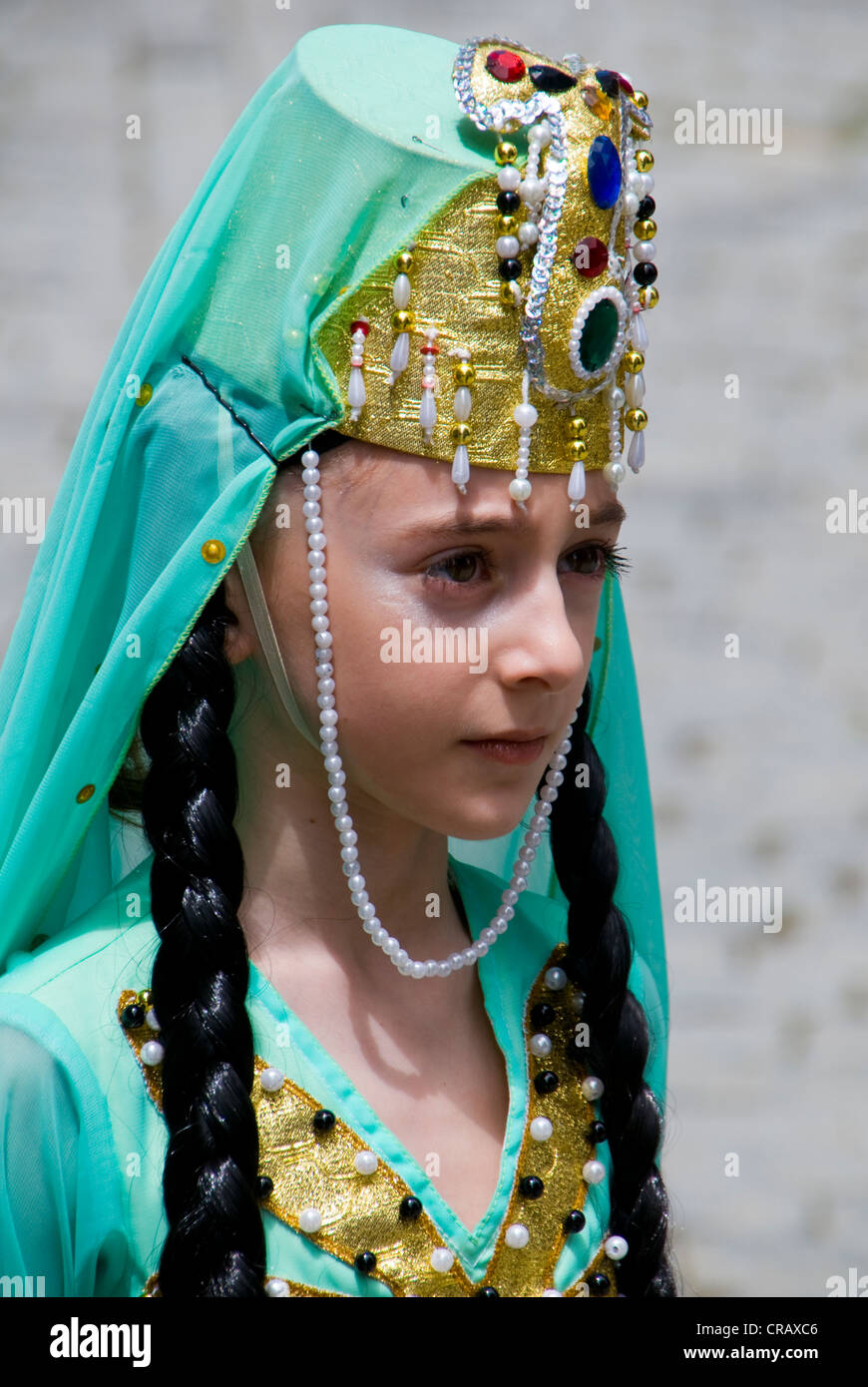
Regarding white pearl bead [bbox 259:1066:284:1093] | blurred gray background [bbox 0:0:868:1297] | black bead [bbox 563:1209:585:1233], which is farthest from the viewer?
blurred gray background [bbox 0:0:868:1297]

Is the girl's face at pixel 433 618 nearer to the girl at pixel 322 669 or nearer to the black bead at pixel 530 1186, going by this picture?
the girl at pixel 322 669

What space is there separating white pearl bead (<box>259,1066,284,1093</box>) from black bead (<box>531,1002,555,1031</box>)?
34 cm

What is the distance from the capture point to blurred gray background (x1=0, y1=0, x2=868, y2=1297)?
11.8 ft

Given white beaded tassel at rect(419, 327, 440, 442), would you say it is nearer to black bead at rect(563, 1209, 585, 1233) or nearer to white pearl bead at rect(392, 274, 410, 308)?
white pearl bead at rect(392, 274, 410, 308)

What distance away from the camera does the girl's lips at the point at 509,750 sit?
1557 millimetres

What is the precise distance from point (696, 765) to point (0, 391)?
5.76 ft

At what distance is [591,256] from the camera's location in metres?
1.54

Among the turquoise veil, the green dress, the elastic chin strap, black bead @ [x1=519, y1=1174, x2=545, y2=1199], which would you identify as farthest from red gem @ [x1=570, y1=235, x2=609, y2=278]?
black bead @ [x1=519, y1=1174, x2=545, y2=1199]

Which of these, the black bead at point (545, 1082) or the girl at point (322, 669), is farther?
the black bead at point (545, 1082)

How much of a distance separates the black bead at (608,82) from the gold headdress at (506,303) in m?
0.01

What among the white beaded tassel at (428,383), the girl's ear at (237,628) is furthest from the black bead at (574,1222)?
the white beaded tassel at (428,383)

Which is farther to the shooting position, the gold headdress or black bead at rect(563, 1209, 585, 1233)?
black bead at rect(563, 1209, 585, 1233)
